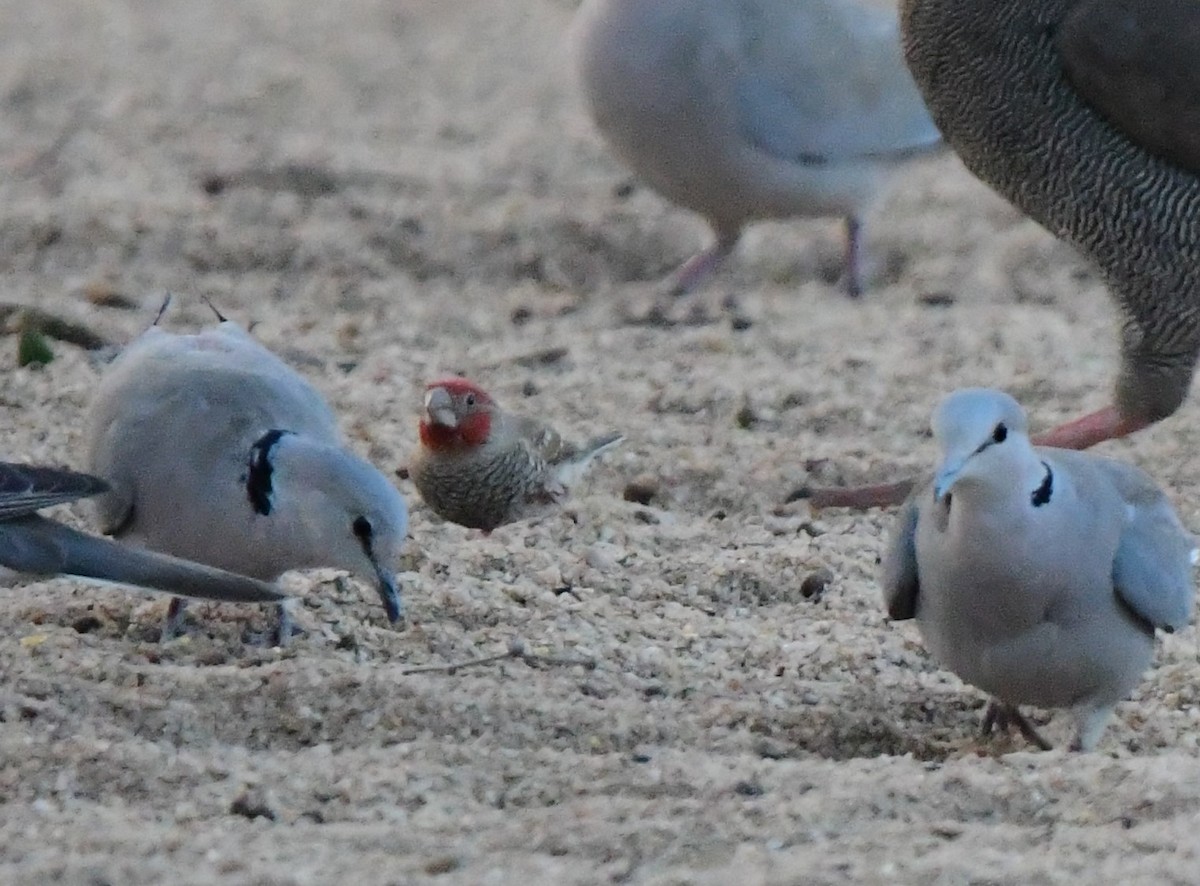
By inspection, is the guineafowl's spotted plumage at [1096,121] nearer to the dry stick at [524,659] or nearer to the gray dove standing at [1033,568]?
the gray dove standing at [1033,568]

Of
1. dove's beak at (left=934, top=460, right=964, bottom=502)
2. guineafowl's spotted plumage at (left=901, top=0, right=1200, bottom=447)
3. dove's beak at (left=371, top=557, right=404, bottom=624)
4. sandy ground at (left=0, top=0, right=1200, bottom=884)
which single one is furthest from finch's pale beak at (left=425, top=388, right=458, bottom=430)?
dove's beak at (left=934, top=460, right=964, bottom=502)

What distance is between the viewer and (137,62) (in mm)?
11078

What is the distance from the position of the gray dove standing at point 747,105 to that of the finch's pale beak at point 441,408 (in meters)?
2.07

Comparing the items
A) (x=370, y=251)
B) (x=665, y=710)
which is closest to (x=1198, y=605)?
(x=665, y=710)

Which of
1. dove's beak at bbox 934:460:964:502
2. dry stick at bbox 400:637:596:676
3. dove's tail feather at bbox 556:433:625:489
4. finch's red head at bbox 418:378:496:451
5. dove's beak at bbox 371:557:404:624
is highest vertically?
dove's beak at bbox 934:460:964:502

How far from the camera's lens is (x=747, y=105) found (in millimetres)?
7492

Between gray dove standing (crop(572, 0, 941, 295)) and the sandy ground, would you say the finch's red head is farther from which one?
gray dove standing (crop(572, 0, 941, 295))

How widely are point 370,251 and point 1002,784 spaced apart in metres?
4.91

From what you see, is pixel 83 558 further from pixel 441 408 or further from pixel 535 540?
pixel 441 408

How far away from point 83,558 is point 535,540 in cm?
148

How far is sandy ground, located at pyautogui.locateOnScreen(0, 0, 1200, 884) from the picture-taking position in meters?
3.34

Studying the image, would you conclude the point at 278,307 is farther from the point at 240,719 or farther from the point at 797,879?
the point at 797,879

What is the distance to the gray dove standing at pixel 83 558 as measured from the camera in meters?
3.82

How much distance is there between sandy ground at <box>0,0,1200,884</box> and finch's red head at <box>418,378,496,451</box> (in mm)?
212
